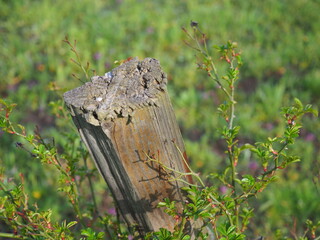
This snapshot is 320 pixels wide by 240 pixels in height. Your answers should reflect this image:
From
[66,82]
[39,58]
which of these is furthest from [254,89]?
[39,58]

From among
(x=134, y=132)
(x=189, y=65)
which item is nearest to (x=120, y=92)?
(x=134, y=132)

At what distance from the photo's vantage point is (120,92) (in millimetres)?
1131

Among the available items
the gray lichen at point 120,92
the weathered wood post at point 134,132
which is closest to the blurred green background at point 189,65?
the weathered wood post at point 134,132

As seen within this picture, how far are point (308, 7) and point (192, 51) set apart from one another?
1.54 m

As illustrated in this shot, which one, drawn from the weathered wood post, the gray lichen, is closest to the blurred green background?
the weathered wood post

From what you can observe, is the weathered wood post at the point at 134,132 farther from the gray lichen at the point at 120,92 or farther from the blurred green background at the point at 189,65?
the blurred green background at the point at 189,65

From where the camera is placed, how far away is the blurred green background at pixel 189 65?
110 inches

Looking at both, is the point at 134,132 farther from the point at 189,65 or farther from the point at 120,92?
the point at 189,65

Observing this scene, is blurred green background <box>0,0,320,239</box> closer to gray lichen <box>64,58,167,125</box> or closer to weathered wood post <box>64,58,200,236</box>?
weathered wood post <box>64,58,200,236</box>

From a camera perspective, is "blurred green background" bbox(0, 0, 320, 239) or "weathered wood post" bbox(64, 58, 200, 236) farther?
"blurred green background" bbox(0, 0, 320, 239)

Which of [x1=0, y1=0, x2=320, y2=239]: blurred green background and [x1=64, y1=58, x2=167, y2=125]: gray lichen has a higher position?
[x1=64, y1=58, x2=167, y2=125]: gray lichen

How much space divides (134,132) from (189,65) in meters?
2.93

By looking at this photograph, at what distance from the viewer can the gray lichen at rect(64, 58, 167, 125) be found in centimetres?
105

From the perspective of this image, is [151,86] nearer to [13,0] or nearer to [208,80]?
[208,80]
